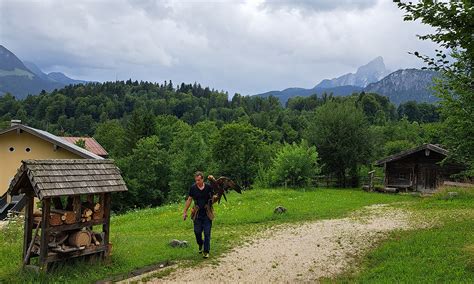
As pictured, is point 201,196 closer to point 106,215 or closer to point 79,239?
point 106,215

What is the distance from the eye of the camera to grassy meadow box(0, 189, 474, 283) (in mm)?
10039

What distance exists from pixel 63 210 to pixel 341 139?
33.8 metres

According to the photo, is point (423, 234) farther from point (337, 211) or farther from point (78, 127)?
point (78, 127)

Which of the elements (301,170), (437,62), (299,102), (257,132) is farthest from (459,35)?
(299,102)

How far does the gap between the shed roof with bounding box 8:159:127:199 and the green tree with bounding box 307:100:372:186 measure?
1261 inches

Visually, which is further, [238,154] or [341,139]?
[238,154]

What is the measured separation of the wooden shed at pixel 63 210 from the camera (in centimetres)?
991

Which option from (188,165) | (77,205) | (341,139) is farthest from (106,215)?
(341,139)

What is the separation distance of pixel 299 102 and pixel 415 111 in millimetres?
49823

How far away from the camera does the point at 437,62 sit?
9.91 m

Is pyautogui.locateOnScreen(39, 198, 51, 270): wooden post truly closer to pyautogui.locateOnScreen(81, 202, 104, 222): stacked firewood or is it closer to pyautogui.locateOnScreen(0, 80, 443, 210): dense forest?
pyautogui.locateOnScreen(81, 202, 104, 222): stacked firewood

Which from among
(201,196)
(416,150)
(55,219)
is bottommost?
(55,219)

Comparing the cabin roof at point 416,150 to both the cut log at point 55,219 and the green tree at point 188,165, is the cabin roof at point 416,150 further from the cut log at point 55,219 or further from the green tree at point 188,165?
the cut log at point 55,219

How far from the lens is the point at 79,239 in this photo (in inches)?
416
